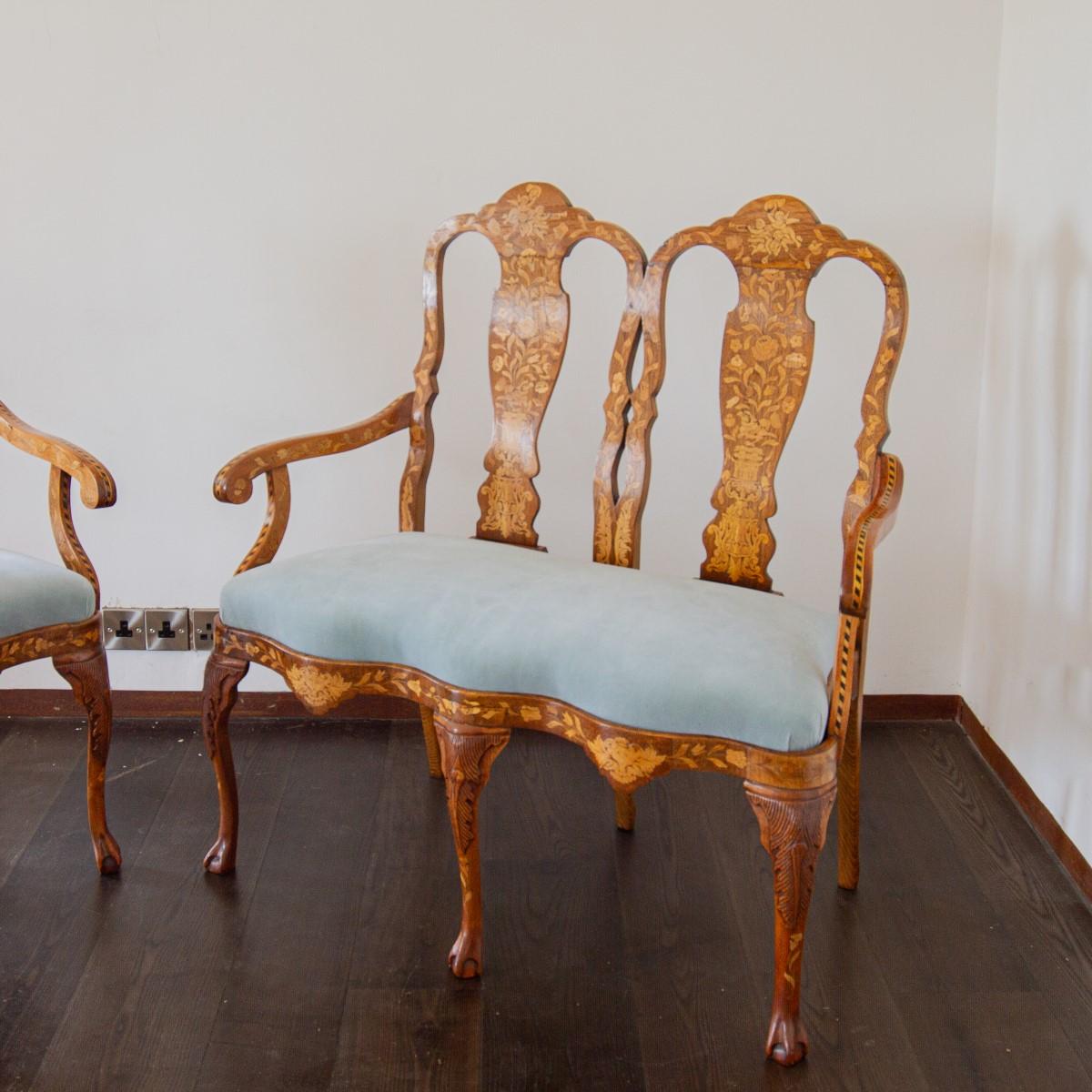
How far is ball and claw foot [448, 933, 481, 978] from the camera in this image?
6.59 ft

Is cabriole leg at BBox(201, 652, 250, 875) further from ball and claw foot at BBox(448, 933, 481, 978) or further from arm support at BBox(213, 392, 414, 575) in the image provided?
ball and claw foot at BBox(448, 933, 481, 978)

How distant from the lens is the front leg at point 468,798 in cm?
196

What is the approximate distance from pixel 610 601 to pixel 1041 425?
39.0 inches

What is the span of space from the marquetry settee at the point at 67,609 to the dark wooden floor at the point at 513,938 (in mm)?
191

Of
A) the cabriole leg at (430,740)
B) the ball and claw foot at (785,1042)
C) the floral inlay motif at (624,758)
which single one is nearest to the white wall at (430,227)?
the cabriole leg at (430,740)

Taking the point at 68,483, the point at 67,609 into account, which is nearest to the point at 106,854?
the point at 67,609

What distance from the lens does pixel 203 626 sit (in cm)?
289

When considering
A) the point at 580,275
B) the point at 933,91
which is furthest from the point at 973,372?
the point at 580,275

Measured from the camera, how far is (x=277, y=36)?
2619mm

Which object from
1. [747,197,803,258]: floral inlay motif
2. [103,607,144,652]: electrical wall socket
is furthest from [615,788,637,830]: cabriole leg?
[103,607,144,652]: electrical wall socket

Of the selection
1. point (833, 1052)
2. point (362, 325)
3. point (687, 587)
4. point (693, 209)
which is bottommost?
point (833, 1052)

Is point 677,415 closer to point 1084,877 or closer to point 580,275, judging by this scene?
point 580,275

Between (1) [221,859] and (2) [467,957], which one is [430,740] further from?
(2) [467,957]

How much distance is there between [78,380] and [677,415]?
4.03ft
